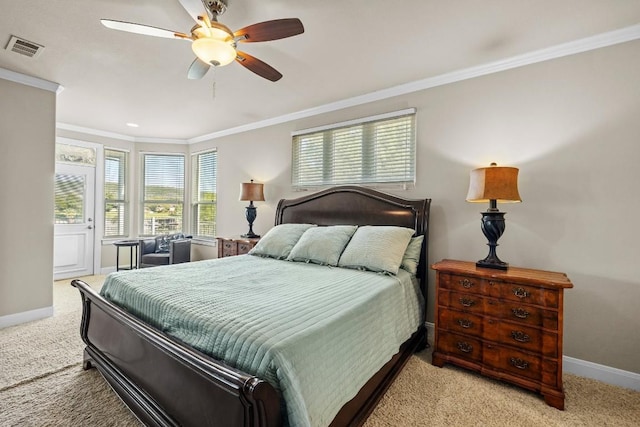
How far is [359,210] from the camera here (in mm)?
3236

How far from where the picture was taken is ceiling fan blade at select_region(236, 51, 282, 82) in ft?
6.58

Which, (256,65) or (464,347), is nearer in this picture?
(256,65)

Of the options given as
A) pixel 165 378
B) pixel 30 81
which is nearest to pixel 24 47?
pixel 30 81

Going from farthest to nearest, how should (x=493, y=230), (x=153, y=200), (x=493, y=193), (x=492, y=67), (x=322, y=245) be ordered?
(x=153, y=200) < (x=322, y=245) < (x=492, y=67) < (x=493, y=230) < (x=493, y=193)

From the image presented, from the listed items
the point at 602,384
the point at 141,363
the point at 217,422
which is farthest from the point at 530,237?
the point at 141,363

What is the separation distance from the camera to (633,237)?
2109mm

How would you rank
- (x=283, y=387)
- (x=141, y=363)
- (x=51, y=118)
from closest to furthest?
(x=283, y=387) < (x=141, y=363) < (x=51, y=118)

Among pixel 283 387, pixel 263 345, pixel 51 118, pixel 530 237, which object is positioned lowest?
pixel 283 387

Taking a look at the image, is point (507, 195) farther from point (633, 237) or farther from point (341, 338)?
point (341, 338)

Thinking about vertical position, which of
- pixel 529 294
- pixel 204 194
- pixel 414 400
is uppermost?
pixel 204 194

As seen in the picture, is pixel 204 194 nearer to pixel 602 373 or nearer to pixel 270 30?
pixel 270 30

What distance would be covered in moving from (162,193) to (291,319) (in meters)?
5.42

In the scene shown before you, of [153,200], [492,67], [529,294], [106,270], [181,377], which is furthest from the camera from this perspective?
[153,200]

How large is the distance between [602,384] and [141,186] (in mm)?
6872
